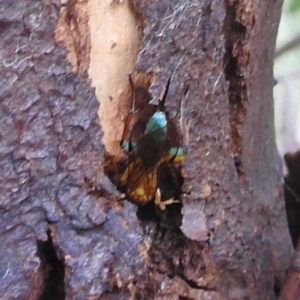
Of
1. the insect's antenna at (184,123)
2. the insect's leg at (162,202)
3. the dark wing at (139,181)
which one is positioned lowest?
the insect's leg at (162,202)

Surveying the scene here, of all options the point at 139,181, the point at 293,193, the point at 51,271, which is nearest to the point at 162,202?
the point at 139,181

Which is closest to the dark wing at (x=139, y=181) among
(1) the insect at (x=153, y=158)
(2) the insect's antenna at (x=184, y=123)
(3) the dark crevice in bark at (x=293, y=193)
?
(1) the insect at (x=153, y=158)

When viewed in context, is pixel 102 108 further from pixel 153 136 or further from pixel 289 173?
pixel 289 173

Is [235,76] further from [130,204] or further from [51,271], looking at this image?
[51,271]

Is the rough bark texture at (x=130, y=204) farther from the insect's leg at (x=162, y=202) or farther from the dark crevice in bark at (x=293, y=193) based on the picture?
the dark crevice in bark at (x=293, y=193)

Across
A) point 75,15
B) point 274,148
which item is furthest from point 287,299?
point 75,15

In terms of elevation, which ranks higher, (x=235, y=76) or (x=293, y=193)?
(x=235, y=76)

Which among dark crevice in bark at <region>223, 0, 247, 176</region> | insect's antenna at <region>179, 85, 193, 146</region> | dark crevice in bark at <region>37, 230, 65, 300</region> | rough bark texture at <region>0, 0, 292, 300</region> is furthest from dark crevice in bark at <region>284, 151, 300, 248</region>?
dark crevice in bark at <region>37, 230, 65, 300</region>

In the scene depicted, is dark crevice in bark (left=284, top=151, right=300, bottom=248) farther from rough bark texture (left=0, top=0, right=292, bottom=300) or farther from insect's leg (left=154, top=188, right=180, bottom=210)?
insect's leg (left=154, top=188, right=180, bottom=210)
